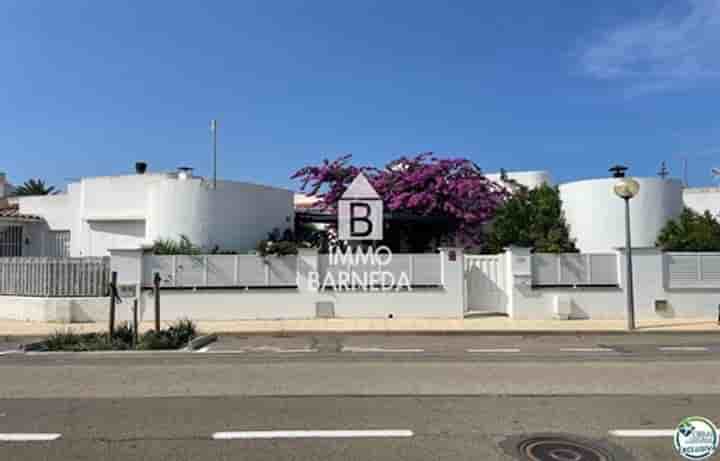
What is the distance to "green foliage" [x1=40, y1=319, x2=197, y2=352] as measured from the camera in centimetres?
1006

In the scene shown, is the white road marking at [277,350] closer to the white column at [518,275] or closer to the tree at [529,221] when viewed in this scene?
the white column at [518,275]

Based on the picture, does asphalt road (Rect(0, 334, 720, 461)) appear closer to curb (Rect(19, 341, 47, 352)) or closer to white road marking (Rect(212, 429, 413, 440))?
white road marking (Rect(212, 429, 413, 440))

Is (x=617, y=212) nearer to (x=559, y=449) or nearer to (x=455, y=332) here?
(x=455, y=332)

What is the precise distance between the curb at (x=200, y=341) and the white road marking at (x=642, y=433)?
8.20 meters

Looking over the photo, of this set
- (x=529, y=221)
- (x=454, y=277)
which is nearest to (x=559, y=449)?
(x=454, y=277)

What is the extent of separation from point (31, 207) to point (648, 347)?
23973 millimetres

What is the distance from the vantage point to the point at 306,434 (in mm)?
4871

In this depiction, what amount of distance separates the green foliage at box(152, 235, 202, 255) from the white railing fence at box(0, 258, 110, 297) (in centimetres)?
150

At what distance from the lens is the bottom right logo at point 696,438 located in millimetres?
4492

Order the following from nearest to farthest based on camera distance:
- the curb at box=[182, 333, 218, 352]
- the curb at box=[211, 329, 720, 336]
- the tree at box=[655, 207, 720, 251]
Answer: the curb at box=[182, 333, 218, 352] < the curb at box=[211, 329, 720, 336] < the tree at box=[655, 207, 720, 251]

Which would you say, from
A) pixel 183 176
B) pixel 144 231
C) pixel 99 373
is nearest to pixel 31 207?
pixel 144 231

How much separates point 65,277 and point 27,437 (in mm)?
11328

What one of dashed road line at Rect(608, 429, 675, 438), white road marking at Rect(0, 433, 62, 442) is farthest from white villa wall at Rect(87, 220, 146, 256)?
dashed road line at Rect(608, 429, 675, 438)

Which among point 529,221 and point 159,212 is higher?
point 159,212
